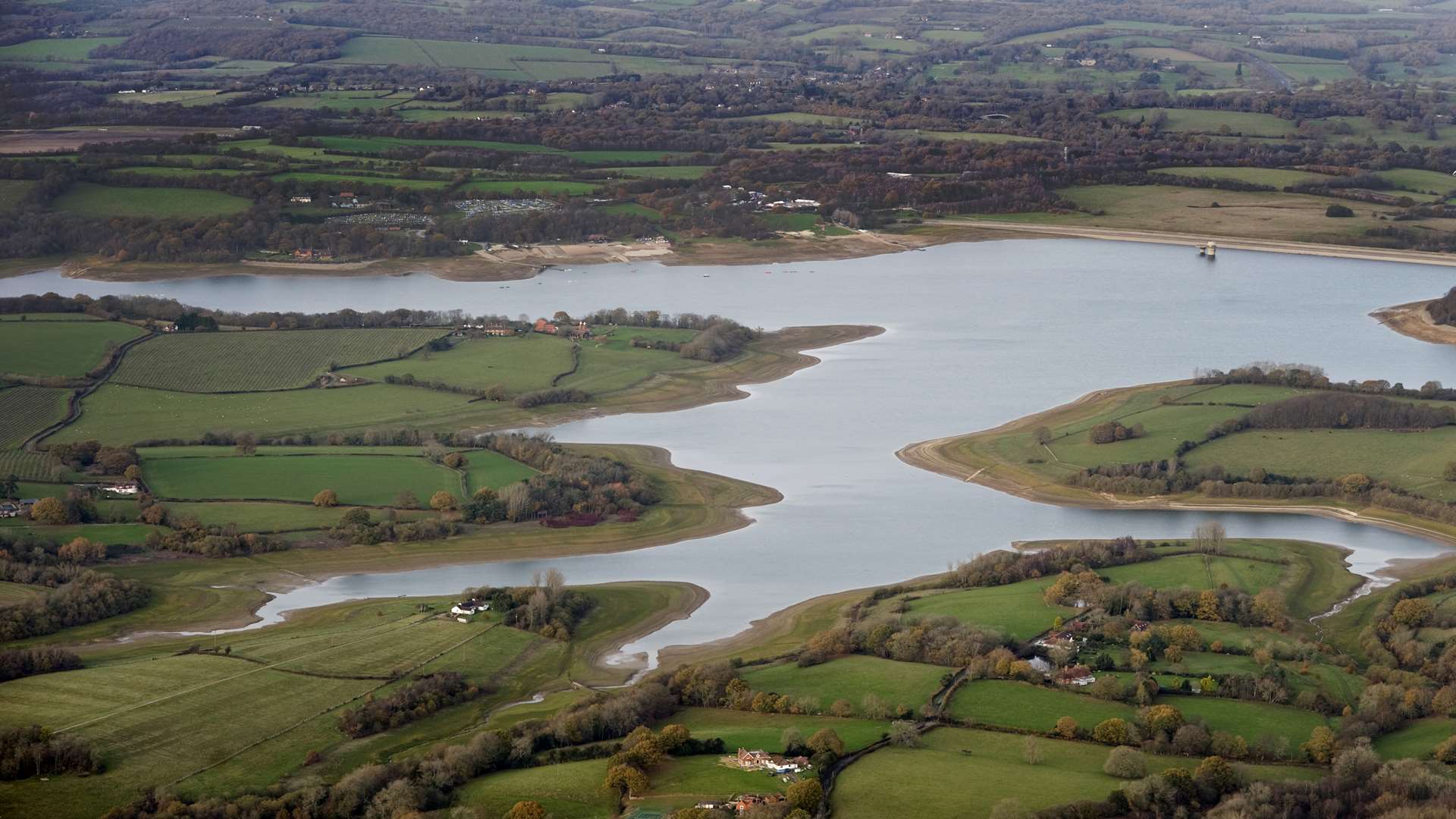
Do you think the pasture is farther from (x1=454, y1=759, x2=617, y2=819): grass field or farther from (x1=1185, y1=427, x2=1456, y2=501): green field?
(x1=1185, y1=427, x2=1456, y2=501): green field

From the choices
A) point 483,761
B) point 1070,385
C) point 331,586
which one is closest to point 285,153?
point 1070,385

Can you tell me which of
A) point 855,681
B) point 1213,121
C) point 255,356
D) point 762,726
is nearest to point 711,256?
point 255,356

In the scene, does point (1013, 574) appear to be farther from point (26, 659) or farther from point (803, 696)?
point (26, 659)

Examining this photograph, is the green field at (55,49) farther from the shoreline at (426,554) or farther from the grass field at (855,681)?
the grass field at (855,681)

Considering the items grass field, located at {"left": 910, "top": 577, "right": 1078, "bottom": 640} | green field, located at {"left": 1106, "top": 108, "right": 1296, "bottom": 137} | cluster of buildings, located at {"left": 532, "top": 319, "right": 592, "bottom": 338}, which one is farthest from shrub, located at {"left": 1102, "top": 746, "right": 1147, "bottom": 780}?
green field, located at {"left": 1106, "top": 108, "right": 1296, "bottom": 137}

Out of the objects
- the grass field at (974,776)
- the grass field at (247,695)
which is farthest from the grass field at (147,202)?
the grass field at (974,776)
